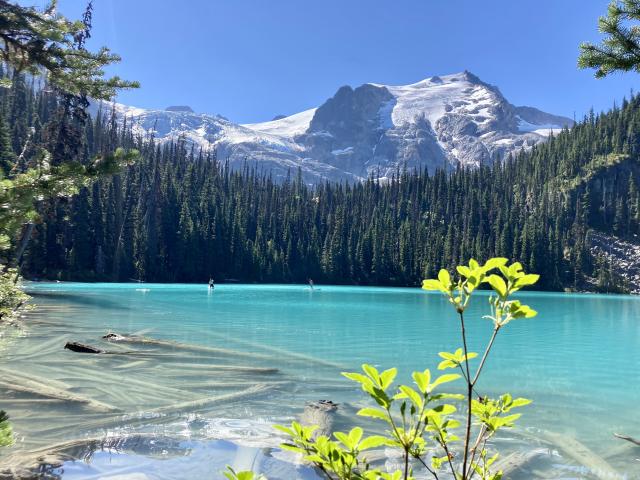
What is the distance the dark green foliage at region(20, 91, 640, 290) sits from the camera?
269ft

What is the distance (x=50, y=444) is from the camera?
6.11 m

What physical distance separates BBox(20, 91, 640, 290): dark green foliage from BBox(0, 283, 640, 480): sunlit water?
60418mm

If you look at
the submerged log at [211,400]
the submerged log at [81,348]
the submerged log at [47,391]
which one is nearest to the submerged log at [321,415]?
the submerged log at [211,400]

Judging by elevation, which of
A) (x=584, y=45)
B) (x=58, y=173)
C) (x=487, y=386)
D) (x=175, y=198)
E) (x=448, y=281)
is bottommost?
(x=487, y=386)

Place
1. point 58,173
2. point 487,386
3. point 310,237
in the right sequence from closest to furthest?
point 58,173, point 487,386, point 310,237

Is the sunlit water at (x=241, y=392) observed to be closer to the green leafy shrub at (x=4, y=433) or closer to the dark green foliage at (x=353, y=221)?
the green leafy shrub at (x=4, y=433)

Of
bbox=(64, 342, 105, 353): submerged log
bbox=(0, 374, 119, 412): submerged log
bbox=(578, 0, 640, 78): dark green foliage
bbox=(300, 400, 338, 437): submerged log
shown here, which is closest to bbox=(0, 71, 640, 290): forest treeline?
bbox=(64, 342, 105, 353): submerged log

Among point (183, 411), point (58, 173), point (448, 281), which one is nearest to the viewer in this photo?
point (448, 281)

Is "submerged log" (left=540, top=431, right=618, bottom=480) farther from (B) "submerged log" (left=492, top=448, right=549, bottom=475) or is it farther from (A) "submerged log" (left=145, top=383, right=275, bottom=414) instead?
(A) "submerged log" (left=145, top=383, right=275, bottom=414)

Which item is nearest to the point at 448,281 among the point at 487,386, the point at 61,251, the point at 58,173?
the point at 58,173

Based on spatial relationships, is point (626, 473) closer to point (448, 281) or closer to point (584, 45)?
point (584, 45)

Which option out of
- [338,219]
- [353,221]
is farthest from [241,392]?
[353,221]

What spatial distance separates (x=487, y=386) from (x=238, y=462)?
741 centimetres

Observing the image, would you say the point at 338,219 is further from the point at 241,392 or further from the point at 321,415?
the point at 321,415
